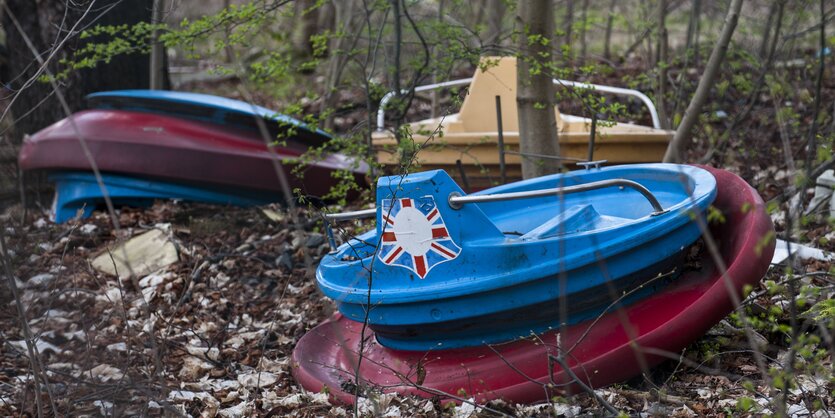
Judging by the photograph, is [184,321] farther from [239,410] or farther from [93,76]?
[93,76]

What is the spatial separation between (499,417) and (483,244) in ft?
2.47

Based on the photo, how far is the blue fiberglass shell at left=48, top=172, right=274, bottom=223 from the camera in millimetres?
7523

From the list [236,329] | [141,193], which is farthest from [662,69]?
[141,193]

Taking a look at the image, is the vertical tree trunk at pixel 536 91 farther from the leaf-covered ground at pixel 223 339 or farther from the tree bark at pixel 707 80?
the leaf-covered ground at pixel 223 339

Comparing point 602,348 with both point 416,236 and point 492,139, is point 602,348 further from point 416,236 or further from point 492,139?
Result: point 492,139

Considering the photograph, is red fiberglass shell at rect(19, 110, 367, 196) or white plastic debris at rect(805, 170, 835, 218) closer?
white plastic debris at rect(805, 170, 835, 218)

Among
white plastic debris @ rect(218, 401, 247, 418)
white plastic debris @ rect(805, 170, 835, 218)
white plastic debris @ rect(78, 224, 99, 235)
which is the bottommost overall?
white plastic debris @ rect(78, 224, 99, 235)

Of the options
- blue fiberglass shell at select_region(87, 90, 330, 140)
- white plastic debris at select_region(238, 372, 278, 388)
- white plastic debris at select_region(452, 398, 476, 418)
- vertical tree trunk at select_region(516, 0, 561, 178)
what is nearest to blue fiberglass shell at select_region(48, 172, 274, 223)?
blue fiberglass shell at select_region(87, 90, 330, 140)

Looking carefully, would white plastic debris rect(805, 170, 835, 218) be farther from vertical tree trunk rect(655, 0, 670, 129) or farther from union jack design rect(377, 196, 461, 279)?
union jack design rect(377, 196, 461, 279)

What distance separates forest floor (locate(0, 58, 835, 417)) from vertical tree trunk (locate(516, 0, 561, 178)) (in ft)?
3.91

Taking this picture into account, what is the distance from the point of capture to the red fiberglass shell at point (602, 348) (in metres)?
3.78

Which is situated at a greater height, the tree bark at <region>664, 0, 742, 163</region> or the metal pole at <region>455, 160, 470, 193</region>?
the tree bark at <region>664, 0, 742, 163</region>

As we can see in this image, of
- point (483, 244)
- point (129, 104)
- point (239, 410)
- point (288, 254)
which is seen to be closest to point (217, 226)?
point (288, 254)

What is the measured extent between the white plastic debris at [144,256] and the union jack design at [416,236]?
289cm
